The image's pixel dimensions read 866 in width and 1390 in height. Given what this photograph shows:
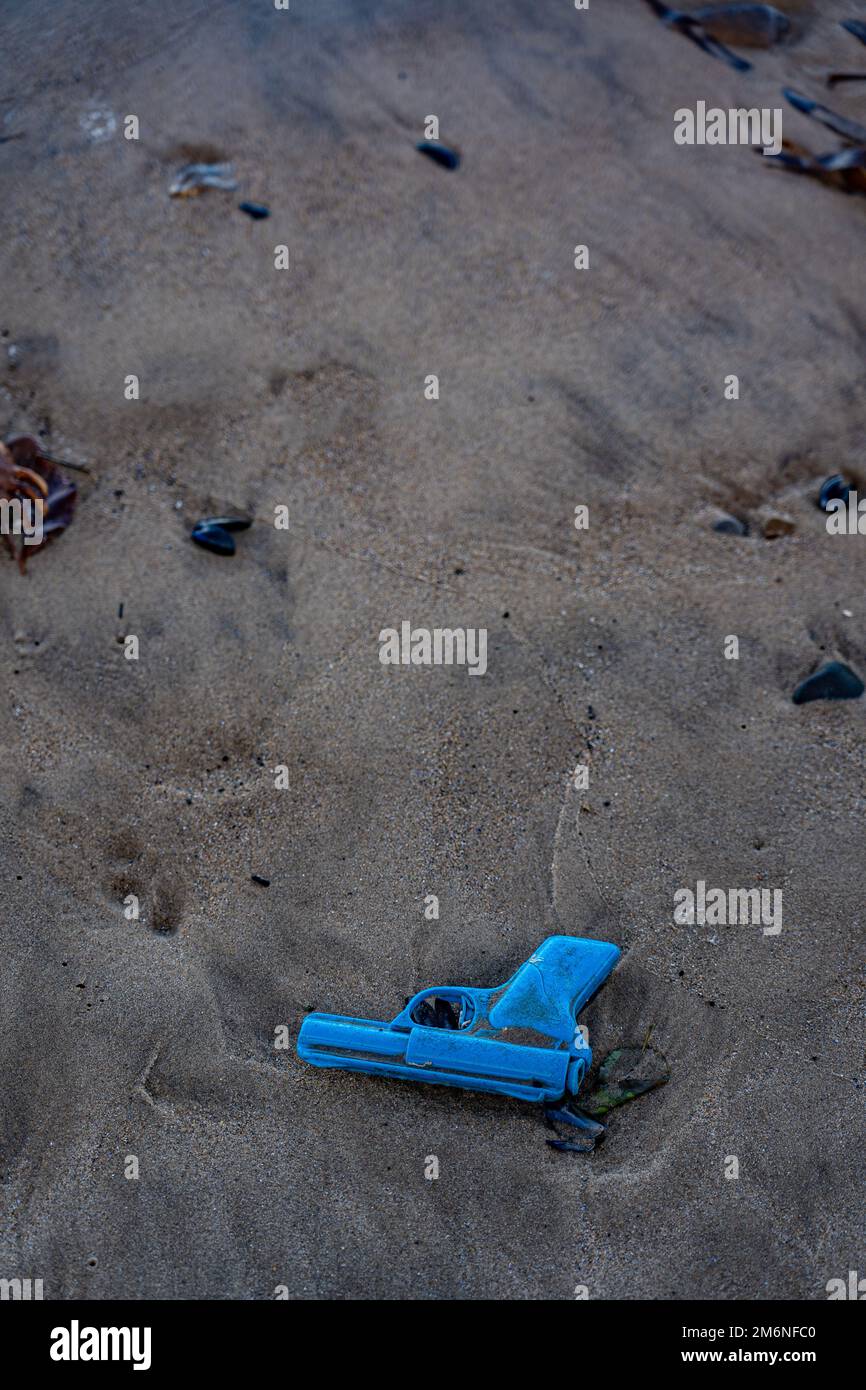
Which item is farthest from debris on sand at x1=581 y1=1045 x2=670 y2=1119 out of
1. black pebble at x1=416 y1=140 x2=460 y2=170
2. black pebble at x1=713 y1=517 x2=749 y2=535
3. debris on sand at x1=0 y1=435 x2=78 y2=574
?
black pebble at x1=416 y1=140 x2=460 y2=170

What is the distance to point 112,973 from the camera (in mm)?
3822

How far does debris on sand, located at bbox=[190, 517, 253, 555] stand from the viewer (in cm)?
469

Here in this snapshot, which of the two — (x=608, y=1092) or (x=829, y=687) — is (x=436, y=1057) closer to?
(x=608, y=1092)

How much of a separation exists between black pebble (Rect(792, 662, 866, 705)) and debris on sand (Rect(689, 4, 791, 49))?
4.53 metres

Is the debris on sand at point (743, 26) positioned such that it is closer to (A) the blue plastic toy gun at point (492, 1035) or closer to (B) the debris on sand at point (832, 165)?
(B) the debris on sand at point (832, 165)

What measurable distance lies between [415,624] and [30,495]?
6.12ft

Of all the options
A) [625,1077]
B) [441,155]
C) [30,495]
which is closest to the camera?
[625,1077]

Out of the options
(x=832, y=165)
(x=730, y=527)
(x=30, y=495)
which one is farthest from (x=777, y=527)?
(x=30, y=495)

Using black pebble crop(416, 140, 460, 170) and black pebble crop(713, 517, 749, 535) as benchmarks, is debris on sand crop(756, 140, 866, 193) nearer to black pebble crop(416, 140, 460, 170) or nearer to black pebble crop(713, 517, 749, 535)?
black pebble crop(416, 140, 460, 170)

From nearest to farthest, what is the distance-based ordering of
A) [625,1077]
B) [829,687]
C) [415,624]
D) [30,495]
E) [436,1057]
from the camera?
[436,1057], [625,1077], [829,687], [415,624], [30,495]

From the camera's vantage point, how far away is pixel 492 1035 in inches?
141

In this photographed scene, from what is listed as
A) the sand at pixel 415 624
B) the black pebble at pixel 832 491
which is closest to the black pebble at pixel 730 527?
the sand at pixel 415 624

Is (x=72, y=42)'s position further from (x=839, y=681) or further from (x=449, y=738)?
(x=839, y=681)

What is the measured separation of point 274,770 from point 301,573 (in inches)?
37.0
